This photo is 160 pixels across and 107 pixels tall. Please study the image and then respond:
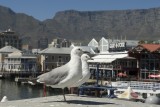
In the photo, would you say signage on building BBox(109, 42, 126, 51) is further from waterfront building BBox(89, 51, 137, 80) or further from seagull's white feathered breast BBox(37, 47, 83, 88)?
seagull's white feathered breast BBox(37, 47, 83, 88)

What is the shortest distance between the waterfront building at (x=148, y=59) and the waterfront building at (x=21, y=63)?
4689 cm

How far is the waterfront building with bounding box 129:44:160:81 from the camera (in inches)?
2682

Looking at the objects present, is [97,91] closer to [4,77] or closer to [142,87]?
[142,87]

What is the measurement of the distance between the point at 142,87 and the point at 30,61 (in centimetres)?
7926

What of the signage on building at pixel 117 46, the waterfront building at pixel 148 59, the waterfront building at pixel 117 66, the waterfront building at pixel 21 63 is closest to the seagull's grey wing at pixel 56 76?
the waterfront building at pixel 148 59

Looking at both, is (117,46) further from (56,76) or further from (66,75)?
(66,75)

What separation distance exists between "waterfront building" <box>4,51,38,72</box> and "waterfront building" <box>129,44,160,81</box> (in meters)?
46.9

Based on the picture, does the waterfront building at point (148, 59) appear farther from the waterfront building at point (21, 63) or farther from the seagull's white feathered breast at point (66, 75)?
the seagull's white feathered breast at point (66, 75)

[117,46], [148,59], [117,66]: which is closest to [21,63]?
[117,46]

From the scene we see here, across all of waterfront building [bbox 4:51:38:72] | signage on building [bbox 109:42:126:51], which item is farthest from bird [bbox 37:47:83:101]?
waterfront building [bbox 4:51:38:72]

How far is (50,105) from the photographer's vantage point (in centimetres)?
1355

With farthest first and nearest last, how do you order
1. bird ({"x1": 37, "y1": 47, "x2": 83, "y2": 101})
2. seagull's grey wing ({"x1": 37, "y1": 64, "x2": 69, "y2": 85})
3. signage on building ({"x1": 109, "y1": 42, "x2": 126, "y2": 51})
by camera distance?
1. signage on building ({"x1": 109, "y1": 42, "x2": 126, "y2": 51})
2. seagull's grey wing ({"x1": 37, "y1": 64, "x2": 69, "y2": 85})
3. bird ({"x1": 37, "y1": 47, "x2": 83, "y2": 101})

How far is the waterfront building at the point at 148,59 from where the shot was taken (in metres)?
68.1

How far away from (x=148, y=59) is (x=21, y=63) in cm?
5570
